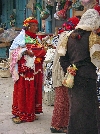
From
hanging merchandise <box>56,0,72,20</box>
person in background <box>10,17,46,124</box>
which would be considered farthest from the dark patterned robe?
hanging merchandise <box>56,0,72,20</box>

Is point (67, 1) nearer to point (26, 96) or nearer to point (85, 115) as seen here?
point (26, 96)

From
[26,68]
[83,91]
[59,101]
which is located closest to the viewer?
[83,91]

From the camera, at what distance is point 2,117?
5.97 metres

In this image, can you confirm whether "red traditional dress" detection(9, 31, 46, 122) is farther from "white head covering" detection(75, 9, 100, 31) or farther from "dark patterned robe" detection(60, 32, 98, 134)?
"white head covering" detection(75, 9, 100, 31)

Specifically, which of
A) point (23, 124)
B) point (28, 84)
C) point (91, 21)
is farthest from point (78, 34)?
point (23, 124)

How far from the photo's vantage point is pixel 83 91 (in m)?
3.81

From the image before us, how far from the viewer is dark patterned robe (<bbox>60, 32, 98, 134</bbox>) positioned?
12.3 ft

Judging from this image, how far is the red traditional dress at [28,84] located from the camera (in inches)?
219

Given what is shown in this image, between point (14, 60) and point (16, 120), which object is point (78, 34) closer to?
point (14, 60)

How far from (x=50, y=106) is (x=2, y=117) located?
1.16 meters

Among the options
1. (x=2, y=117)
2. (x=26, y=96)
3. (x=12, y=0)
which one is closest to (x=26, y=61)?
(x=26, y=96)

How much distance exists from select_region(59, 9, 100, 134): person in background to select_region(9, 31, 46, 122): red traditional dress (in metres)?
1.73

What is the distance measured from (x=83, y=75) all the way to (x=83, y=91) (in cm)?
18

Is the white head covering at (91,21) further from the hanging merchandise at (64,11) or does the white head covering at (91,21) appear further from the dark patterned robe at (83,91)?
the hanging merchandise at (64,11)
